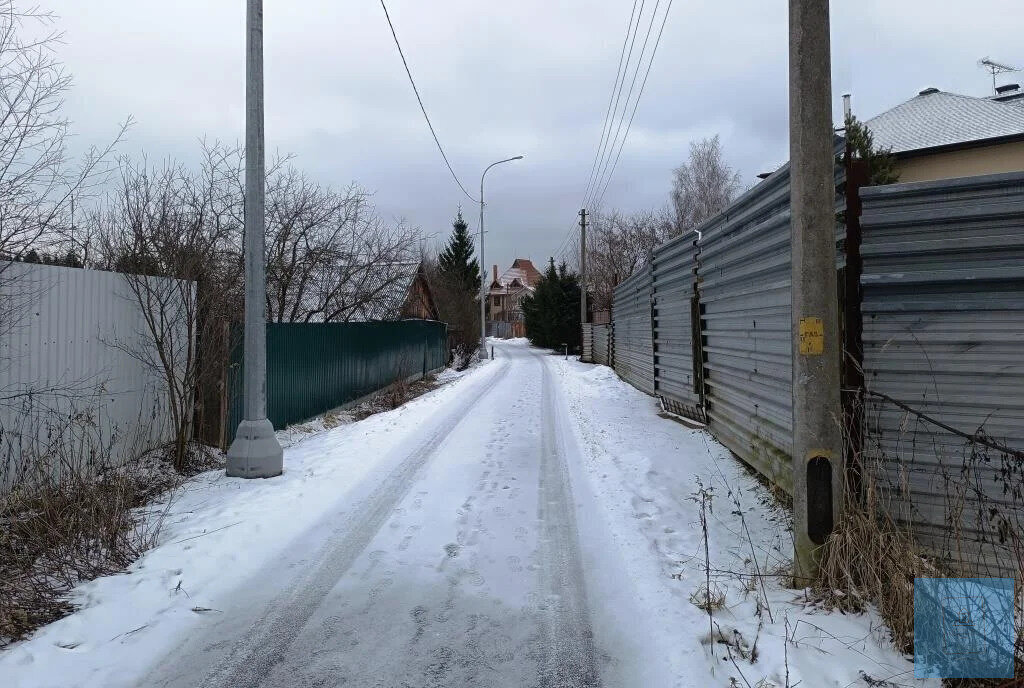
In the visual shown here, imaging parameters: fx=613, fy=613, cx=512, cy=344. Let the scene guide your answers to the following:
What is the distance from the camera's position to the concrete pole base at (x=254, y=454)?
6.54 m

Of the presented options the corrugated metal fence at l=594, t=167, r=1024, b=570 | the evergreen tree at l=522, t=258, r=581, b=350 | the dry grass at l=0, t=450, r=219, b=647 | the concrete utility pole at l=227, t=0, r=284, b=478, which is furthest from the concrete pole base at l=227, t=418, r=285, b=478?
the evergreen tree at l=522, t=258, r=581, b=350

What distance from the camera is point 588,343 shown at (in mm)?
31438

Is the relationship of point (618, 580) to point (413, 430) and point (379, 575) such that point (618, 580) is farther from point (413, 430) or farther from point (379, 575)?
point (413, 430)

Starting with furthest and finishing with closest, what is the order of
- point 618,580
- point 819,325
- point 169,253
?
point 169,253 → point 618,580 → point 819,325

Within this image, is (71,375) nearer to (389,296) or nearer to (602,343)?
(389,296)

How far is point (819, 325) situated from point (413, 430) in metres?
7.26

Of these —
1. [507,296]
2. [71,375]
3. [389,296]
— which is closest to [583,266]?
[389,296]

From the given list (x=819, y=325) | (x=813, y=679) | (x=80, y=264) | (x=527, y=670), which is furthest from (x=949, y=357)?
(x=80, y=264)

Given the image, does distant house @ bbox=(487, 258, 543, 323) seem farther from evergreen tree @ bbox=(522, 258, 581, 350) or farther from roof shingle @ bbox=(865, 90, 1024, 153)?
roof shingle @ bbox=(865, 90, 1024, 153)

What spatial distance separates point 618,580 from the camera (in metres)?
4.13

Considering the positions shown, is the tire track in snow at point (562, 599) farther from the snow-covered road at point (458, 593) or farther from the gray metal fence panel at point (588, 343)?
the gray metal fence panel at point (588, 343)

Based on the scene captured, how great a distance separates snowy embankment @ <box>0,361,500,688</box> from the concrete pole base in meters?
0.12

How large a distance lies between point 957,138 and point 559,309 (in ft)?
99.0

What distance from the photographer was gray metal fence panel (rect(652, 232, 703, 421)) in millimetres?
9062
